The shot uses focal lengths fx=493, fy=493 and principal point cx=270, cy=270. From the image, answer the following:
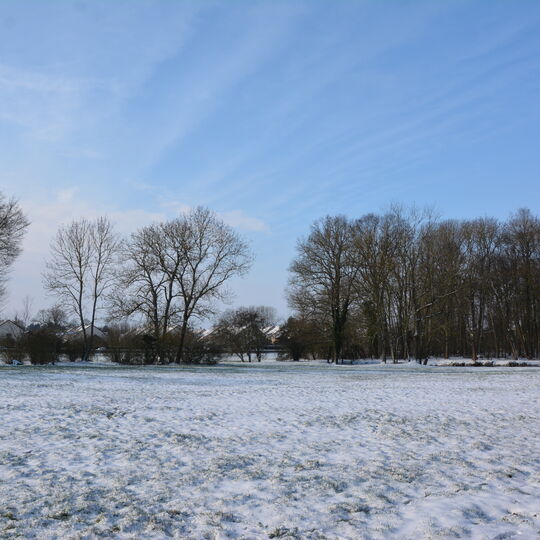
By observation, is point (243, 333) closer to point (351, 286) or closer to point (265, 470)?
point (351, 286)

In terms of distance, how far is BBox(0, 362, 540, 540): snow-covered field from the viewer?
193 inches

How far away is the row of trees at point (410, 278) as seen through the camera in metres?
41.0

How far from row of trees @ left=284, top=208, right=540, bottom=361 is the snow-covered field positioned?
2897 centimetres

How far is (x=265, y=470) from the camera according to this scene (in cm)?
673

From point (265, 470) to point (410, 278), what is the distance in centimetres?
3667

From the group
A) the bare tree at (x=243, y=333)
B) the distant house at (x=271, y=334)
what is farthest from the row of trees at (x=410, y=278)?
the distant house at (x=271, y=334)

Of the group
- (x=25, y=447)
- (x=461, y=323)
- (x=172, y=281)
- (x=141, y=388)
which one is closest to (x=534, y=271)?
(x=461, y=323)

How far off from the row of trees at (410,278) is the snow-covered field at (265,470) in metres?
29.0

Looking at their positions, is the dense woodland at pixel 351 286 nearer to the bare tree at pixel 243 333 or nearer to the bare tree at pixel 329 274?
the bare tree at pixel 329 274

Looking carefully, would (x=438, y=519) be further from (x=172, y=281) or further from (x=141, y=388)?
(x=172, y=281)

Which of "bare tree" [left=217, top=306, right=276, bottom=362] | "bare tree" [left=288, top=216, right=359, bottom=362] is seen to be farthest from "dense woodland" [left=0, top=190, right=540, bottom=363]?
"bare tree" [left=217, top=306, right=276, bottom=362]

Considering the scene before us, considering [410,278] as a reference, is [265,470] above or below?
below

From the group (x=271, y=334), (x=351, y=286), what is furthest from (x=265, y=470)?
(x=271, y=334)

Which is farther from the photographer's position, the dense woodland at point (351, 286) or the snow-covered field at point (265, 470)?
the dense woodland at point (351, 286)
